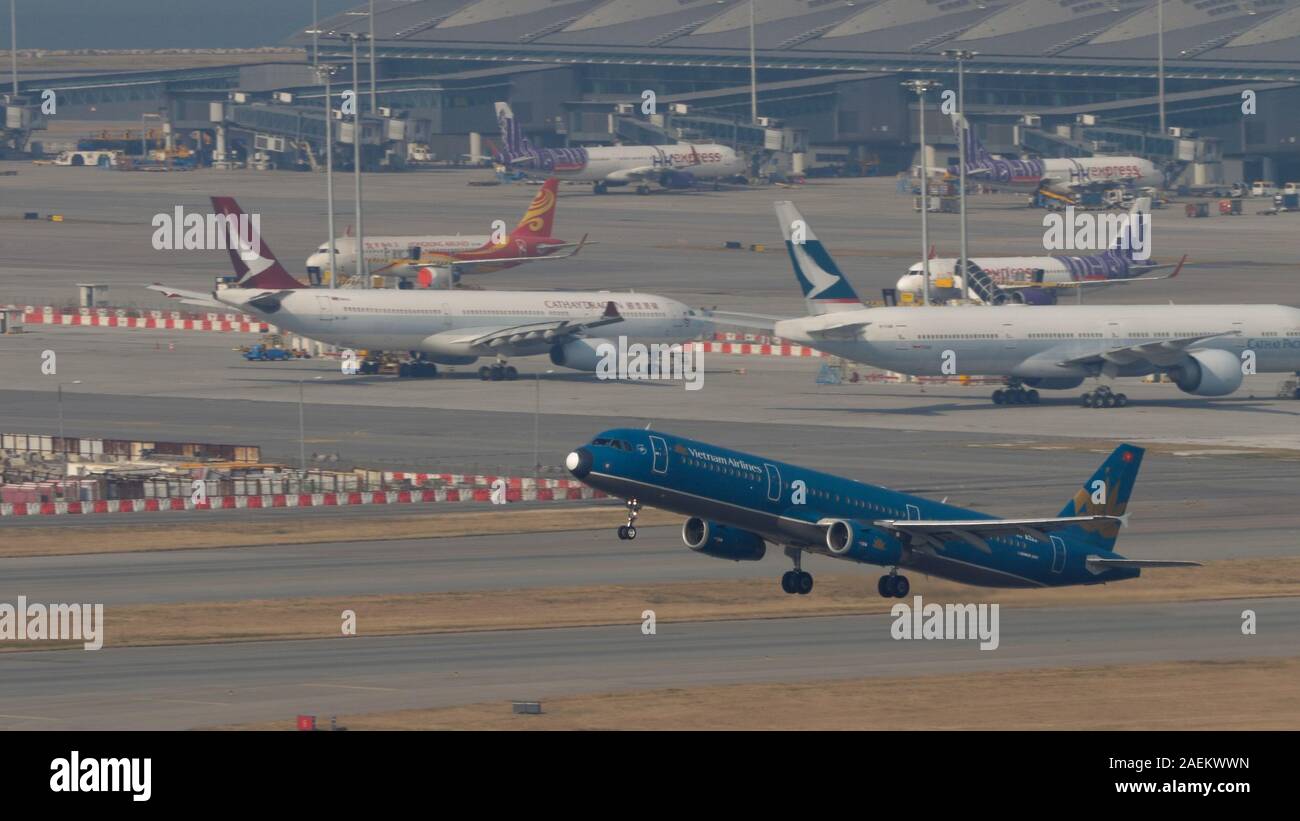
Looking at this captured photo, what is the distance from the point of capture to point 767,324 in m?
118

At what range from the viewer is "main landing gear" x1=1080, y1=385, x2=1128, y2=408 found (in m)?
118

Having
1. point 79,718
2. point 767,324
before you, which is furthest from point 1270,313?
point 79,718

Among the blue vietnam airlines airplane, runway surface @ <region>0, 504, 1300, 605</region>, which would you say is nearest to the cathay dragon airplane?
runway surface @ <region>0, 504, 1300, 605</region>

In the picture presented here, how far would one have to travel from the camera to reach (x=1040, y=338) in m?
117

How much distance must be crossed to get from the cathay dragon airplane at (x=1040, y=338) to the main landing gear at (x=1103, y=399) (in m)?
0.05

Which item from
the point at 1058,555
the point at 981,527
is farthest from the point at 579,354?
the point at 981,527

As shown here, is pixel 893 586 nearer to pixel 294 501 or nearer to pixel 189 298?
pixel 294 501

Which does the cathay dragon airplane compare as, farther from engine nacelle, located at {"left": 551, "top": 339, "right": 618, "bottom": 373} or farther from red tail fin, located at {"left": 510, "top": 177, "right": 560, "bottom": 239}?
red tail fin, located at {"left": 510, "top": 177, "right": 560, "bottom": 239}

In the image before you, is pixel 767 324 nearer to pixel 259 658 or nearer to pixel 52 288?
pixel 259 658

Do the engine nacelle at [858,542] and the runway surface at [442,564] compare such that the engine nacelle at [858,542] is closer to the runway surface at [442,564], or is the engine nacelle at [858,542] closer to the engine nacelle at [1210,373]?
the runway surface at [442,564]

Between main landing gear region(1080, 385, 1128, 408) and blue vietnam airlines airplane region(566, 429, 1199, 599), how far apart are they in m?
45.3

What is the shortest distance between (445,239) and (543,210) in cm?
751

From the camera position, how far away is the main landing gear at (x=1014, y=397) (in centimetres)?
11931

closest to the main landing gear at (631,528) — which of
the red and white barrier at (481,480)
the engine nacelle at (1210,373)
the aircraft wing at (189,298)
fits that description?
the red and white barrier at (481,480)
